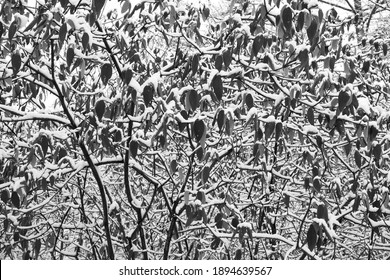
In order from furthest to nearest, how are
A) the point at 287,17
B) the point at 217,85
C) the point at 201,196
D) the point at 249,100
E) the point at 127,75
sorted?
the point at 201,196
the point at 249,100
the point at 127,75
the point at 217,85
the point at 287,17

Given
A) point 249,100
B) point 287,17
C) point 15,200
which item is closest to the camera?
point 287,17

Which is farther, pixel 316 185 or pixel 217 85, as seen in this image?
pixel 316 185

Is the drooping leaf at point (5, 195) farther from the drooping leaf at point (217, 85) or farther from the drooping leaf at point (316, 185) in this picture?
the drooping leaf at point (316, 185)

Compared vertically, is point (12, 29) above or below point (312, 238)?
above

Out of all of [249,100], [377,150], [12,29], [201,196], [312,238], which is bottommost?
[312,238]

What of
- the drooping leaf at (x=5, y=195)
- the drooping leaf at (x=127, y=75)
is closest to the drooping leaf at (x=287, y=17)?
the drooping leaf at (x=127, y=75)

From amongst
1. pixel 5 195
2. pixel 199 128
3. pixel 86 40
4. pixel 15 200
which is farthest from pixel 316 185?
pixel 5 195

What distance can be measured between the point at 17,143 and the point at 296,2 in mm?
1915

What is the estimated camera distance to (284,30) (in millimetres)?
2230

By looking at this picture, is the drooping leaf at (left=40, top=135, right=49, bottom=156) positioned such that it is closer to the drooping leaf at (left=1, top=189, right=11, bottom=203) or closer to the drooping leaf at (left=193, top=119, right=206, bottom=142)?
the drooping leaf at (left=1, top=189, right=11, bottom=203)

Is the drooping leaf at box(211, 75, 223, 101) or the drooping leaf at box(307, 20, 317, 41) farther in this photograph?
the drooping leaf at box(211, 75, 223, 101)

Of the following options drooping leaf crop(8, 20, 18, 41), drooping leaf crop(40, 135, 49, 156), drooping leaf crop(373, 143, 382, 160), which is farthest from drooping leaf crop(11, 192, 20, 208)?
drooping leaf crop(373, 143, 382, 160)

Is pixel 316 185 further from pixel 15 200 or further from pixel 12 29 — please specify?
pixel 12 29
